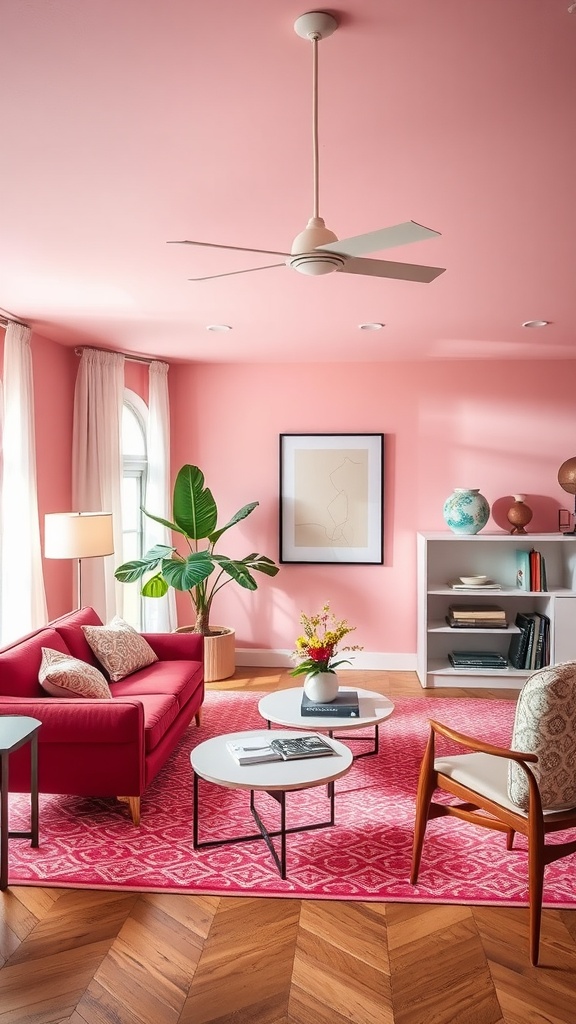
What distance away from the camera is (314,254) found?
6.98 ft

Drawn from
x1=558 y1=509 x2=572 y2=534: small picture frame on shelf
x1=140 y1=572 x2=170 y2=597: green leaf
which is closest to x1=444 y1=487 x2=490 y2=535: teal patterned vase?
x1=558 y1=509 x2=572 y2=534: small picture frame on shelf

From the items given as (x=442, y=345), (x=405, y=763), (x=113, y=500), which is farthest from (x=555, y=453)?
(x=113, y=500)

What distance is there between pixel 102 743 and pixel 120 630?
1.25m

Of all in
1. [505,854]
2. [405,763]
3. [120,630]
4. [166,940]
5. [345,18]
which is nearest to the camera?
[345,18]

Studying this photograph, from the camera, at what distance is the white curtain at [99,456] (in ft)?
18.3

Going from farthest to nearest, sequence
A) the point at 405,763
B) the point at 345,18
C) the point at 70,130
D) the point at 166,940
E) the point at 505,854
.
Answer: the point at 405,763
the point at 505,854
the point at 166,940
the point at 70,130
the point at 345,18

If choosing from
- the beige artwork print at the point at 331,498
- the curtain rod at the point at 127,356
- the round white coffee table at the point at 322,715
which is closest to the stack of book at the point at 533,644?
the beige artwork print at the point at 331,498

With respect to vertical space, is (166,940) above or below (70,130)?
below

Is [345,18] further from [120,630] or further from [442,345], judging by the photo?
[442,345]

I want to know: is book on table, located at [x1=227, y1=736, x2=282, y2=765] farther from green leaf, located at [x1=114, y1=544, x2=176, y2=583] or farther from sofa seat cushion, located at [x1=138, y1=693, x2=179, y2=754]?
green leaf, located at [x1=114, y1=544, x2=176, y2=583]

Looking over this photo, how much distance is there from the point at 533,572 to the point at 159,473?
10.5ft

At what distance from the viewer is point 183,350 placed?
5809 mm

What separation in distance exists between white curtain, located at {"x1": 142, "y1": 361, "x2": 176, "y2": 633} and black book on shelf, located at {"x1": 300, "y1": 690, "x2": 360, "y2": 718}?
7.92ft

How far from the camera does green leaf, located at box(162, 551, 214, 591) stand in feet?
17.2
